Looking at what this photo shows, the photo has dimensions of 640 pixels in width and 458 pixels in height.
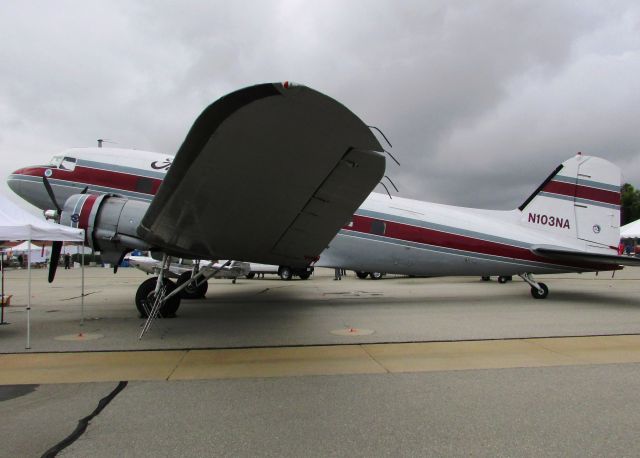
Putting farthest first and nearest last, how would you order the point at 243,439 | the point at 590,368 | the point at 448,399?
the point at 590,368 < the point at 448,399 < the point at 243,439

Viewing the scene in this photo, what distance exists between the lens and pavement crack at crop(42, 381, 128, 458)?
2.98 metres

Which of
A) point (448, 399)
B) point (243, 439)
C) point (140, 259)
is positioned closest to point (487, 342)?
point (448, 399)

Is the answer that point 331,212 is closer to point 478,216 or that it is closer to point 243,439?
point 243,439

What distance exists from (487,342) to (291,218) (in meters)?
3.71

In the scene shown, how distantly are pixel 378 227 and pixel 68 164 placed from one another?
794 cm

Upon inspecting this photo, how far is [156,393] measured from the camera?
4.26 metres

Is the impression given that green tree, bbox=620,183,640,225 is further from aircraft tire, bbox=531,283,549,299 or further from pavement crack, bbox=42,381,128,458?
pavement crack, bbox=42,381,128,458

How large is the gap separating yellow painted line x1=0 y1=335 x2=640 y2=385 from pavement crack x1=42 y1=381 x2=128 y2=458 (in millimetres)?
583

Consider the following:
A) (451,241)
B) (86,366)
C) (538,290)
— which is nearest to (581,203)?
(538,290)

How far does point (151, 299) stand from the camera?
845cm

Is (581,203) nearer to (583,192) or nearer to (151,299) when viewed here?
(583,192)

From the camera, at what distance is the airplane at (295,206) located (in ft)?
13.2

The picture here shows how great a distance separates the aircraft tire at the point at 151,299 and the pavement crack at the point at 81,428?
13.9 ft

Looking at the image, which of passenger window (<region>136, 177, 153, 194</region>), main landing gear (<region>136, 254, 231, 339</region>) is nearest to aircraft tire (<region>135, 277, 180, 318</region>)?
main landing gear (<region>136, 254, 231, 339</region>)
